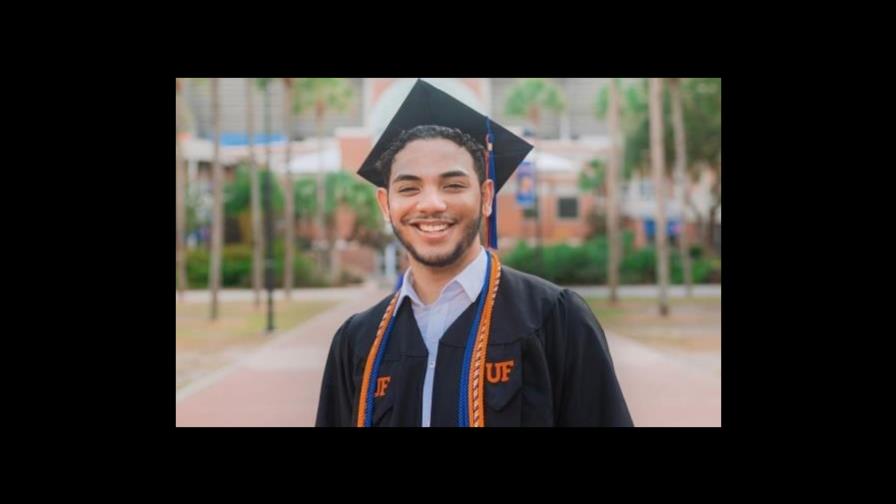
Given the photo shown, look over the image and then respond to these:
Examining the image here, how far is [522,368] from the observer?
2623 mm

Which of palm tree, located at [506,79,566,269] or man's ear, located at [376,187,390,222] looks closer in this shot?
man's ear, located at [376,187,390,222]

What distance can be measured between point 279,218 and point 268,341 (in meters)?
14.6

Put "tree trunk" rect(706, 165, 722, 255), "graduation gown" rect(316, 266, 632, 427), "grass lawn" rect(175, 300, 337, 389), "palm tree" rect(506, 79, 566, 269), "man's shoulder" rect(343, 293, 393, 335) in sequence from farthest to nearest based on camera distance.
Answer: "palm tree" rect(506, 79, 566, 269)
"tree trunk" rect(706, 165, 722, 255)
"grass lawn" rect(175, 300, 337, 389)
"man's shoulder" rect(343, 293, 393, 335)
"graduation gown" rect(316, 266, 632, 427)

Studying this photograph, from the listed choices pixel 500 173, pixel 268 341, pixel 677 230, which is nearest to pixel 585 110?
pixel 677 230

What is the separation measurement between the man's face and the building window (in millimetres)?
29453

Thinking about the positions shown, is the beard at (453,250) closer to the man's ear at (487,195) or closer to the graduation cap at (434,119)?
the man's ear at (487,195)

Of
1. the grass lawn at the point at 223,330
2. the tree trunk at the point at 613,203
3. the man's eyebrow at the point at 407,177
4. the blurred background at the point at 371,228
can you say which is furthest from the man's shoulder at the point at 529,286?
the tree trunk at the point at 613,203

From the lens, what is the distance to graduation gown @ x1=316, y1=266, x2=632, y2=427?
2.62 m

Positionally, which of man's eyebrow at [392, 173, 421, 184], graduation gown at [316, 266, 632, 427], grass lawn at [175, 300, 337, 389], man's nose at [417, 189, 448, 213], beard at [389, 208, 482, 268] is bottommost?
grass lawn at [175, 300, 337, 389]

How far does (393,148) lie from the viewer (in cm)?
276

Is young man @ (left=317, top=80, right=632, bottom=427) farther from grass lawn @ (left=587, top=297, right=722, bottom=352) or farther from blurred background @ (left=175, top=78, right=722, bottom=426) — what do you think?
grass lawn @ (left=587, top=297, right=722, bottom=352)

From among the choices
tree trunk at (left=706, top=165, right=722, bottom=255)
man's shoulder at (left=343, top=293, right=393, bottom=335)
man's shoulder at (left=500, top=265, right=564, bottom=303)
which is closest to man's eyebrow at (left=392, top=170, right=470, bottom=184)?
man's shoulder at (left=500, top=265, right=564, bottom=303)

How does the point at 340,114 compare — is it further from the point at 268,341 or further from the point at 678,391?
the point at 678,391

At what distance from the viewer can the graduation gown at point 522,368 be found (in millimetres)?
2623
